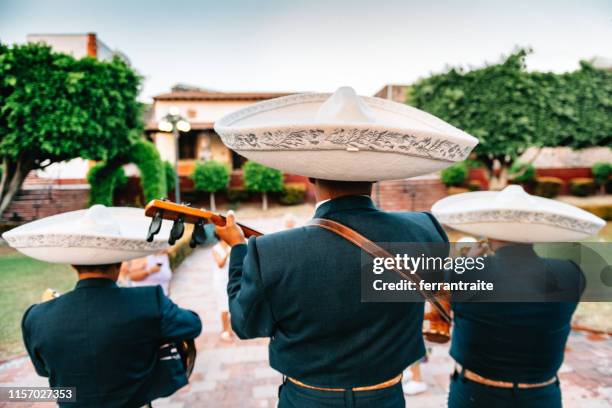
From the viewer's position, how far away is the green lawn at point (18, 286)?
5.93m

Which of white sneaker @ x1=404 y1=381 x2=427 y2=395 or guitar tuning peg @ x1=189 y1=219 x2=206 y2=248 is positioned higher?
guitar tuning peg @ x1=189 y1=219 x2=206 y2=248

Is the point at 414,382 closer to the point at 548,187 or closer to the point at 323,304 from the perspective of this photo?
the point at 323,304

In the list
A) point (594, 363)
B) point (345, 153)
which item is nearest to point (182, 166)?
point (594, 363)

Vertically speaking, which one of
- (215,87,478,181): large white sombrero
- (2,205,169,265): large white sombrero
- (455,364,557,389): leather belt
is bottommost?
(455,364,557,389): leather belt

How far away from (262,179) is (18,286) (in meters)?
13.3

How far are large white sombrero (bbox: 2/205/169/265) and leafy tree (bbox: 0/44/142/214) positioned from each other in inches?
483

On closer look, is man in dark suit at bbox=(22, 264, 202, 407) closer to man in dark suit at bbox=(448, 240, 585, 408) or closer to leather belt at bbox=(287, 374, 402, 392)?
leather belt at bbox=(287, 374, 402, 392)

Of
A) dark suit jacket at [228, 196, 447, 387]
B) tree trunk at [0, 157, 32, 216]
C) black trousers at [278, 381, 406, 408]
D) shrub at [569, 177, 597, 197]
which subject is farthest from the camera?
shrub at [569, 177, 597, 197]

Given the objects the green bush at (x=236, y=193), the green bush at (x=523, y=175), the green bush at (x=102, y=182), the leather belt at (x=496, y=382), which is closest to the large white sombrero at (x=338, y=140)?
the leather belt at (x=496, y=382)

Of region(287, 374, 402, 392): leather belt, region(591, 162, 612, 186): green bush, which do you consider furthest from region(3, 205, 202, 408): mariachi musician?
region(591, 162, 612, 186): green bush

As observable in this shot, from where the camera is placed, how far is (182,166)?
993 inches

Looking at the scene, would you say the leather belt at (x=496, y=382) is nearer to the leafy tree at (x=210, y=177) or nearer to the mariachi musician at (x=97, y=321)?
the mariachi musician at (x=97, y=321)

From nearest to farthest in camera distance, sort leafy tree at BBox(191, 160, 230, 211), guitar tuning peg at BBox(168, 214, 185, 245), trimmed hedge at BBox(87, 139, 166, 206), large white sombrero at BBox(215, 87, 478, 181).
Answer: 1. large white sombrero at BBox(215, 87, 478, 181)
2. guitar tuning peg at BBox(168, 214, 185, 245)
3. trimmed hedge at BBox(87, 139, 166, 206)
4. leafy tree at BBox(191, 160, 230, 211)

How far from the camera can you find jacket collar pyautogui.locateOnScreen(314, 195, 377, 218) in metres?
1.68
